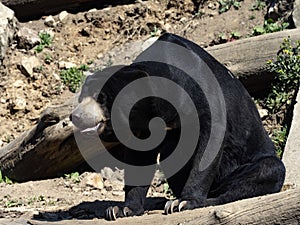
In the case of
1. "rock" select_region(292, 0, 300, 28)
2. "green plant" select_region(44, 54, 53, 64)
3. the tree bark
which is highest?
the tree bark

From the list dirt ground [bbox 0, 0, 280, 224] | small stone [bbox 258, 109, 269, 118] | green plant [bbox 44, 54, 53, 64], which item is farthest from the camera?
green plant [bbox 44, 54, 53, 64]

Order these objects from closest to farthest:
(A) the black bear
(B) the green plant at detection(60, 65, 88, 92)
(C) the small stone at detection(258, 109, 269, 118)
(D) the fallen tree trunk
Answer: (A) the black bear < (D) the fallen tree trunk < (C) the small stone at detection(258, 109, 269, 118) < (B) the green plant at detection(60, 65, 88, 92)

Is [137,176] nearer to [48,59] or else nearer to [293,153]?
[293,153]

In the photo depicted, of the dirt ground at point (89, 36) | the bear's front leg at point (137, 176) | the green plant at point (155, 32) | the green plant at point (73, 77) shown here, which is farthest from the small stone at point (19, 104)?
the bear's front leg at point (137, 176)

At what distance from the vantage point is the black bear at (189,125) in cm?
477

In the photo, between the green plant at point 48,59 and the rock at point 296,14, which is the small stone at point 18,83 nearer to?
the green plant at point 48,59

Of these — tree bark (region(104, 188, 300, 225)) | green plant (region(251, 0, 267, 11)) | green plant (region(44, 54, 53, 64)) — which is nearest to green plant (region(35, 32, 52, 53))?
green plant (region(44, 54, 53, 64))

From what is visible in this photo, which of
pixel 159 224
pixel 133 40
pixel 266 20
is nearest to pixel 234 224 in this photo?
pixel 159 224

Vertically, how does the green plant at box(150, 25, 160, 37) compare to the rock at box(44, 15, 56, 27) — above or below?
above

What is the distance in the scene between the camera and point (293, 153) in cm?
641

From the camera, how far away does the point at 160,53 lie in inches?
197

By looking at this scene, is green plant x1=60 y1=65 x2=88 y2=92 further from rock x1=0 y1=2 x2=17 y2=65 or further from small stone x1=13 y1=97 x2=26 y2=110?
rock x1=0 y1=2 x2=17 y2=65

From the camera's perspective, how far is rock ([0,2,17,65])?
31.1ft

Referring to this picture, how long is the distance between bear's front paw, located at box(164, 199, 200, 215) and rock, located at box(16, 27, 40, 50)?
5.52 meters
